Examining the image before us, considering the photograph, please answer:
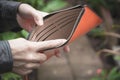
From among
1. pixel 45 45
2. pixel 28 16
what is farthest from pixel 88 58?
pixel 45 45

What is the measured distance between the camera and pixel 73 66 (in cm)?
363

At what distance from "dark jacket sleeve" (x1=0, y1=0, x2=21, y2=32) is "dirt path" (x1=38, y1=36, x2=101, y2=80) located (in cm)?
151

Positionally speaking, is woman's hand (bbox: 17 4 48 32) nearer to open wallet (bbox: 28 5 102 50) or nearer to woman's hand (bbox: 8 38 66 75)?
open wallet (bbox: 28 5 102 50)

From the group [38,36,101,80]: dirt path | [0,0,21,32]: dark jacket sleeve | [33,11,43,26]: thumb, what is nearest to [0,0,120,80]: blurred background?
[38,36,101,80]: dirt path

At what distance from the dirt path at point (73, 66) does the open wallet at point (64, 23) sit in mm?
1732

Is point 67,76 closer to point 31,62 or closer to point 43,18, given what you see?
point 43,18

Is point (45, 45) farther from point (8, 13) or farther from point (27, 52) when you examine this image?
point (8, 13)

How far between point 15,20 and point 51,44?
538 millimetres

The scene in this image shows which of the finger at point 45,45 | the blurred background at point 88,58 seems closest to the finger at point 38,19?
the finger at point 45,45

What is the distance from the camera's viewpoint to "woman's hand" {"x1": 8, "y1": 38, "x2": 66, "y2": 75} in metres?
1.34

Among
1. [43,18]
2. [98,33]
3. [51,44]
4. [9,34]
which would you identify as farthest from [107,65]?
[51,44]

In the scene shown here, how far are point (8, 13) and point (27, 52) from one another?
53 centimetres

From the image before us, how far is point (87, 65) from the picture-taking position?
11.9ft

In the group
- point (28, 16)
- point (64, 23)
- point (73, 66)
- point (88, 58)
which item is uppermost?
point (88, 58)
